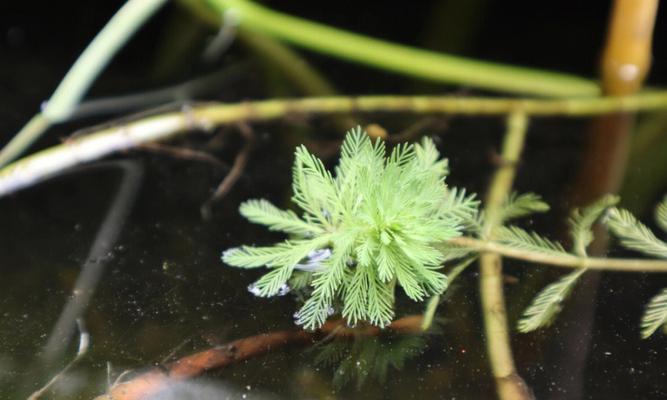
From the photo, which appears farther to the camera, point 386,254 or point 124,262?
point 124,262

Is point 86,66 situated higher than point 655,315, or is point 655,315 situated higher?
point 86,66

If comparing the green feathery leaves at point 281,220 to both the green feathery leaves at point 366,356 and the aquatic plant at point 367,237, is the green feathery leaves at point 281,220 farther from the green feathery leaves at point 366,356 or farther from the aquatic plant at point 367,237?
the green feathery leaves at point 366,356

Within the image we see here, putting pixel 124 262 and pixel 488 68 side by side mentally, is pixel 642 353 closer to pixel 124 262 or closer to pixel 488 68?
pixel 124 262

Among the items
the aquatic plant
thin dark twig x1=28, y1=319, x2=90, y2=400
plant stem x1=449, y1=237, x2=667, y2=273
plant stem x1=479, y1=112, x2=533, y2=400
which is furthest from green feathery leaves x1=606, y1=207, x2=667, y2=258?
thin dark twig x1=28, y1=319, x2=90, y2=400

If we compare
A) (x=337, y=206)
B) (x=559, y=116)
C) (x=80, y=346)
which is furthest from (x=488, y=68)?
(x=80, y=346)

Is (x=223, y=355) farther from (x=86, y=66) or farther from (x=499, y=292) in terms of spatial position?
(x=86, y=66)

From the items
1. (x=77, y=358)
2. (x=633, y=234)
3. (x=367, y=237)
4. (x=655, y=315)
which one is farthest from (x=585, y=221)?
(x=77, y=358)

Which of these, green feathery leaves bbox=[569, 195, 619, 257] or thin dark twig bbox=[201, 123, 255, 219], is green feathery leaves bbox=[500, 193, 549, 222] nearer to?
green feathery leaves bbox=[569, 195, 619, 257]
